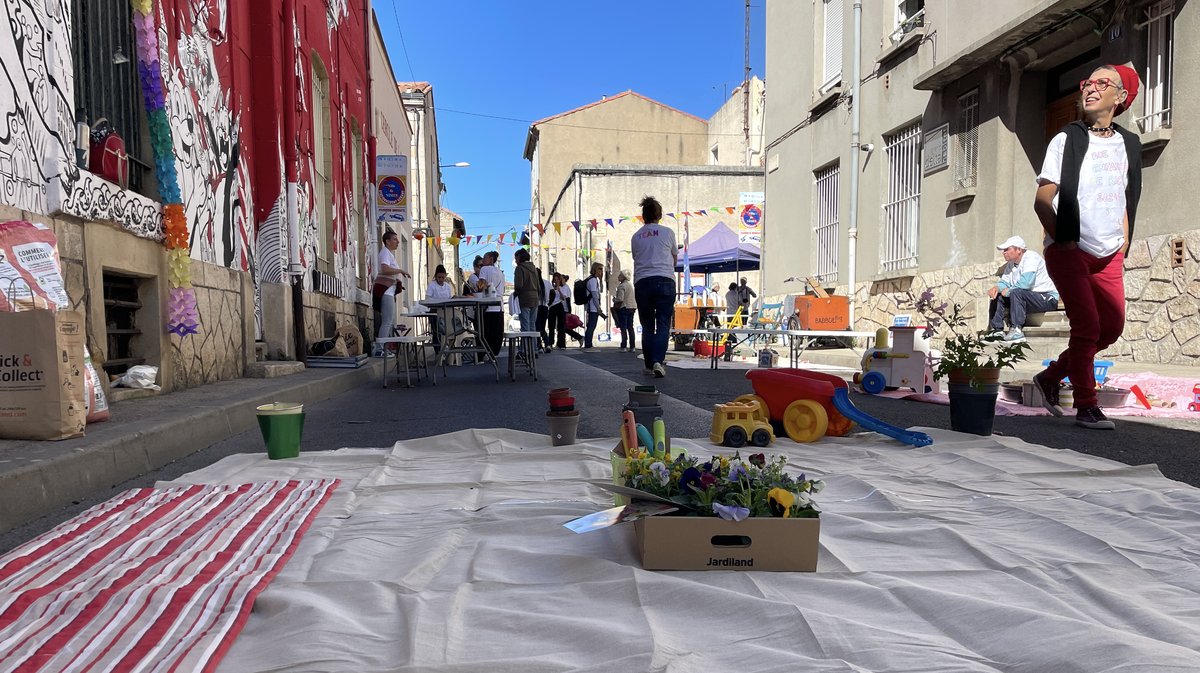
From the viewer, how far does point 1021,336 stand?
24.2ft

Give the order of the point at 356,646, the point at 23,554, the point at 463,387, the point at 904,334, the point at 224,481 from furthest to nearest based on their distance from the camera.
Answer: the point at 463,387 < the point at 904,334 < the point at 224,481 < the point at 23,554 < the point at 356,646

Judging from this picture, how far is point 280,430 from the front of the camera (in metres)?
3.17

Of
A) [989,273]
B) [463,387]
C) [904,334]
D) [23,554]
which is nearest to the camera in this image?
[23,554]

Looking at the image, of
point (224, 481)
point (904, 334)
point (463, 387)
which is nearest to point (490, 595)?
point (224, 481)

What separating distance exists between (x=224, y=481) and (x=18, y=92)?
2.46 metres

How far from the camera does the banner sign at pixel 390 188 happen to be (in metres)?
14.9

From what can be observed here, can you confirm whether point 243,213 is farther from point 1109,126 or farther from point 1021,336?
point 1021,336

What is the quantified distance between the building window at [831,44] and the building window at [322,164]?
8.67m

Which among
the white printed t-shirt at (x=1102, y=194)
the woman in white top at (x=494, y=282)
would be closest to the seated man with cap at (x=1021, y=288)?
the white printed t-shirt at (x=1102, y=194)

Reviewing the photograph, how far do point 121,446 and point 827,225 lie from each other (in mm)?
12203

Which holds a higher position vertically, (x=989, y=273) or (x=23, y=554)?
(x=989, y=273)

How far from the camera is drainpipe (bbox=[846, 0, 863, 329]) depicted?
11570 mm

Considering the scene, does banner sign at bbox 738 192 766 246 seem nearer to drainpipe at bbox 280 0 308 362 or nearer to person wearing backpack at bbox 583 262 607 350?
person wearing backpack at bbox 583 262 607 350

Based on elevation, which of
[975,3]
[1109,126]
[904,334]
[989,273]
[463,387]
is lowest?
[463,387]
